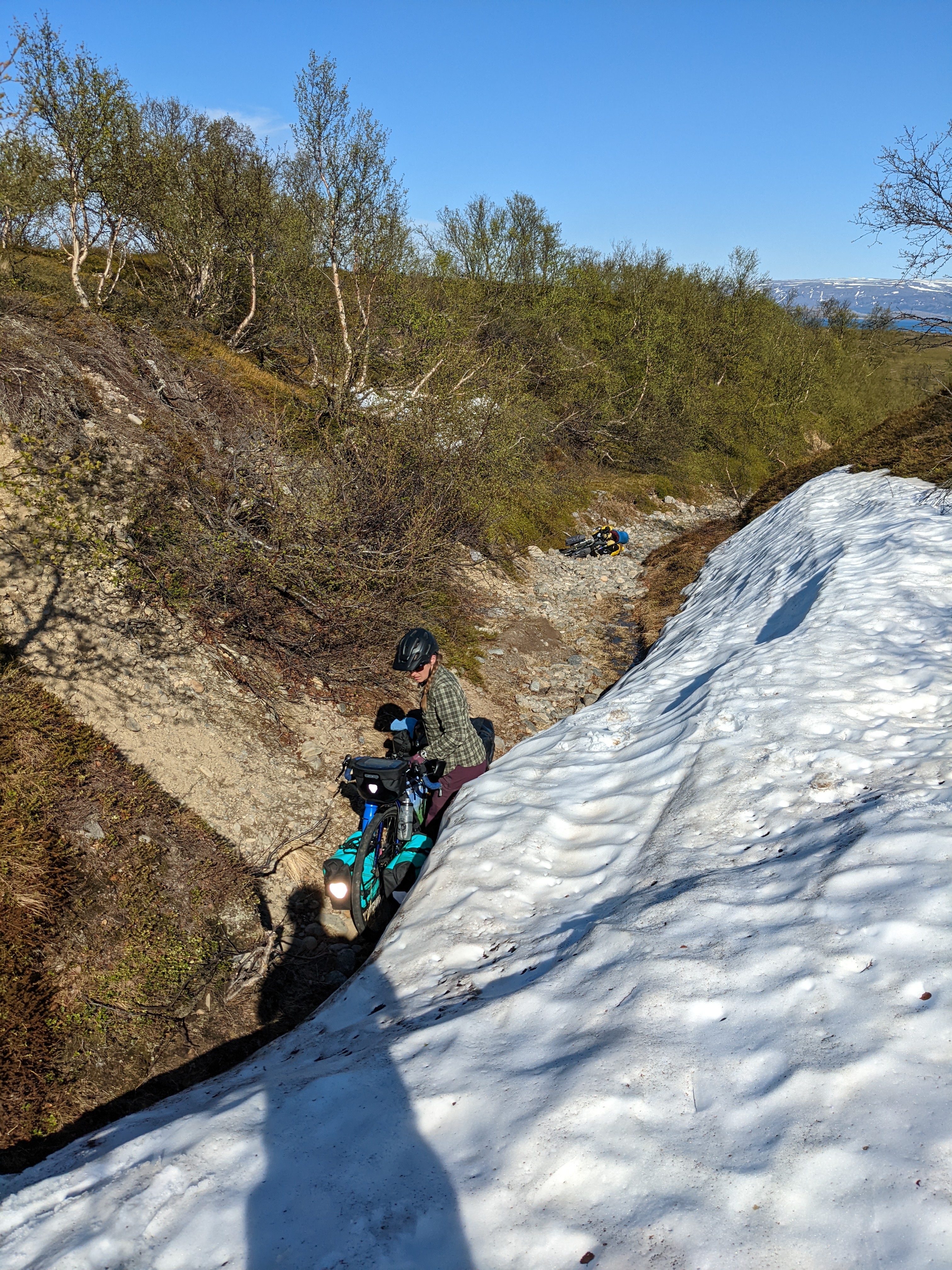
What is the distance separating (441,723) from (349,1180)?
12.0 ft

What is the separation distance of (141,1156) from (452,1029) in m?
1.43

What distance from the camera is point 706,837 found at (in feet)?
15.6

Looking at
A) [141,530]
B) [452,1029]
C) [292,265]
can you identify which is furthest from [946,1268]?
[292,265]

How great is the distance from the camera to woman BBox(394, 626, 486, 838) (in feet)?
18.5

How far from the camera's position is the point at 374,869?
220 inches

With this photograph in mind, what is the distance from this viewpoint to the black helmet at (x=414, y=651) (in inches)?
221

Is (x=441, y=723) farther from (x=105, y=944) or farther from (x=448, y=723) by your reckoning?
Answer: (x=105, y=944)

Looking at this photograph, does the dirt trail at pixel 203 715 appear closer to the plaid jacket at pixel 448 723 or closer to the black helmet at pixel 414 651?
the plaid jacket at pixel 448 723

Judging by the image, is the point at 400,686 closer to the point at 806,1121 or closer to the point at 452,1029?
the point at 452,1029

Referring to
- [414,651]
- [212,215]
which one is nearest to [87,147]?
[212,215]

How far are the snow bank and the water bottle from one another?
0.60 metres

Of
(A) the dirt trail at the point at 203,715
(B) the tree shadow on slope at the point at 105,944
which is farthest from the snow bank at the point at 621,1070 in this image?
(A) the dirt trail at the point at 203,715

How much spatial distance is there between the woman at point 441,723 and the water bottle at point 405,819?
1.01ft

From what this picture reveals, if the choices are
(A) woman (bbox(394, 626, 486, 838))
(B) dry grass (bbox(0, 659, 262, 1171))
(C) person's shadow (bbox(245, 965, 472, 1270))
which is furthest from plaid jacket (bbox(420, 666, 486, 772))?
(C) person's shadow (bbox(245, 965, 472, 1270))
